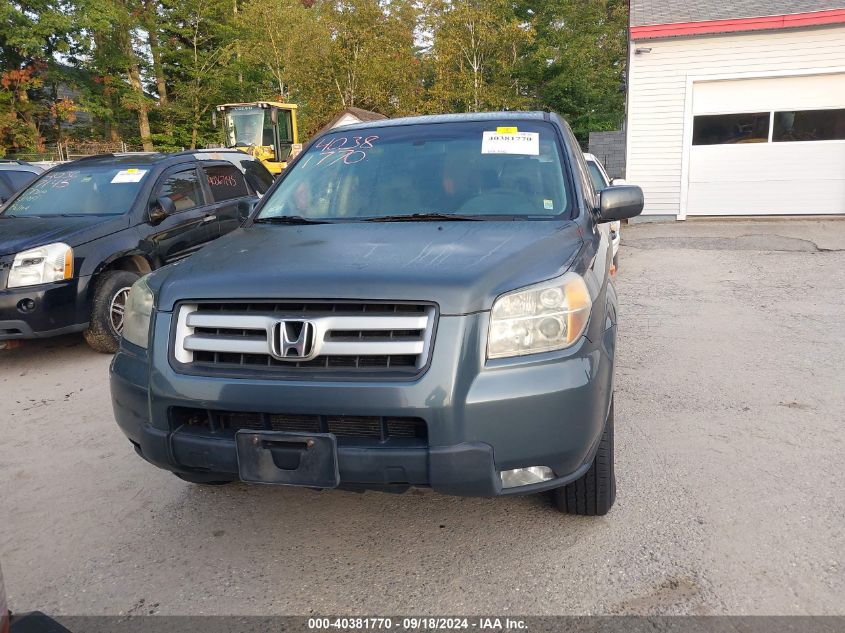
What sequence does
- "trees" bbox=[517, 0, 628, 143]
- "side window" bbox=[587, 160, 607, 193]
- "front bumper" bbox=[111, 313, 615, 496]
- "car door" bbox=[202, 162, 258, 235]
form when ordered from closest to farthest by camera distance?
"front bumper" bbox=[111, 313, 615, 496]
"car door" bbox=[202, 162, 258, 235]
"side window" bbox=[587, 160, 607, 193]
"trees" bbox=[517, 0, 628, 143]

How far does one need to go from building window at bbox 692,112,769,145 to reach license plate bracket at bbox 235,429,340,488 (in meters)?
13.2

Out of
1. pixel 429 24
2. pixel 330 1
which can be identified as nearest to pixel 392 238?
pixel 429 24

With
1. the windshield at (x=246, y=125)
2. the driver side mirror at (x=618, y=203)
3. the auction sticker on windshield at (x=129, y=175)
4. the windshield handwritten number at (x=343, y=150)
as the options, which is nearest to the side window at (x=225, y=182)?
the auction sticker on windshield at (x=129, y=175)

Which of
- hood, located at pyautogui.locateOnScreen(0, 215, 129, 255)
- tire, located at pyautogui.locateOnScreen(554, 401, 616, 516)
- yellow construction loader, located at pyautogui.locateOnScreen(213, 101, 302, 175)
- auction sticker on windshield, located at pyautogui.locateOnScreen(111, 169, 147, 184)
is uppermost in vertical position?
yellow construction loader, located at pyautogui.locateOnScreen(213, 101, 302, 175)

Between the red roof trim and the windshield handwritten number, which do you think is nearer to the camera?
the windshield handwritten number

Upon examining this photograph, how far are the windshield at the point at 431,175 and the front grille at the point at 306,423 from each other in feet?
4.08

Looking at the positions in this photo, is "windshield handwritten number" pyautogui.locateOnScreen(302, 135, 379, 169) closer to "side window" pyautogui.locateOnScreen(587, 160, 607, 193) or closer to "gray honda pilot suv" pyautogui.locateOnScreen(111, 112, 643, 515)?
"gray honda pilot suv" pyautogui.locateOnScreen(111, 112, 643, 515)

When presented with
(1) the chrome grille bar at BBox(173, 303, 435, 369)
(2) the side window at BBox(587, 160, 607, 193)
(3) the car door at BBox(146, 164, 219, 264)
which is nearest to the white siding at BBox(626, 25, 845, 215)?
(2) the side window at BBox(587, 160, 607, 193)

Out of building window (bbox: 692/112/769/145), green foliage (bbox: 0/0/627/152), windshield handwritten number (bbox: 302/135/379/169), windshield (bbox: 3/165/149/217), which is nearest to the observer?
windshield handwritten number (bbox: 302/135/379/169)

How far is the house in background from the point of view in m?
12.6

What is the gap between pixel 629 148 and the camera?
1395cm

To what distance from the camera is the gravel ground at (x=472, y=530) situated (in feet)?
8.11

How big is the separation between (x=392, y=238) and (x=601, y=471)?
1.30 m

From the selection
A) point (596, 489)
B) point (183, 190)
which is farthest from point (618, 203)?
point (183, 190)
